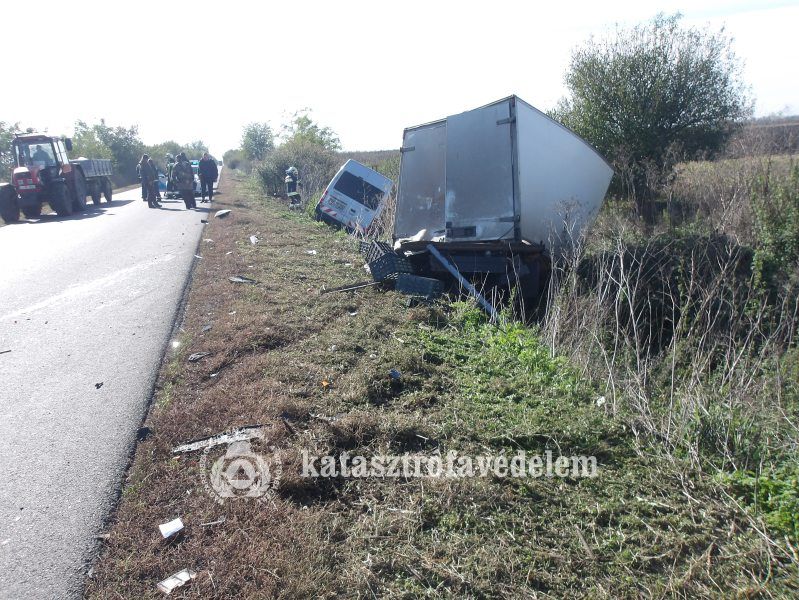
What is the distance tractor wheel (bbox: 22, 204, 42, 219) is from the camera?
741 inches

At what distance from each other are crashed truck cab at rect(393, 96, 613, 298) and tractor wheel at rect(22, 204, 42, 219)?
1525 cm

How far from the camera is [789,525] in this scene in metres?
2.71

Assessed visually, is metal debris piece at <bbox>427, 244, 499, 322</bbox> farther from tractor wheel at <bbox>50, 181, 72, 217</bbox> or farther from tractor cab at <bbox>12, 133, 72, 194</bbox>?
tractor cab at <bbox>12, 133, 72, 194</bbox>

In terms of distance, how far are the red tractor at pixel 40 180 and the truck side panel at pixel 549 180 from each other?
16.9m

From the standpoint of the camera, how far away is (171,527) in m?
2.90

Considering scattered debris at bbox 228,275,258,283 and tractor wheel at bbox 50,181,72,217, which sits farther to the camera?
tractor wheel at bbox 50,181,72,217

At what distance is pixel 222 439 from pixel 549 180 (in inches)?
285

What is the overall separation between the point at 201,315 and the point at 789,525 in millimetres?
5977

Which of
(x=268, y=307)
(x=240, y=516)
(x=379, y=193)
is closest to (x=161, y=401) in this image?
(x=240, y=516)

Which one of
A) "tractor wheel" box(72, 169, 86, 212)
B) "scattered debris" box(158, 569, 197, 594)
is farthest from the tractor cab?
"scattered debris" box(158, 569, 197, 594)

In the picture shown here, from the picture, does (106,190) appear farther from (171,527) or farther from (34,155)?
(171,527)

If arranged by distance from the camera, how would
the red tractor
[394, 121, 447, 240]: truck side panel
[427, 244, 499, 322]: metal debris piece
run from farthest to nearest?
the red tractor
[394, 121, 447, 240]: truck side panel
[427, 244, 499, 322]: metal debris piece

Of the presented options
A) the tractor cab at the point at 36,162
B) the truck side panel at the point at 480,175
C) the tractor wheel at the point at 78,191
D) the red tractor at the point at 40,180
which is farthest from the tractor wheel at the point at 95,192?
the truck side panel at the point at 480,175

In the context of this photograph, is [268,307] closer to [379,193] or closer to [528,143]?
[528,143]
